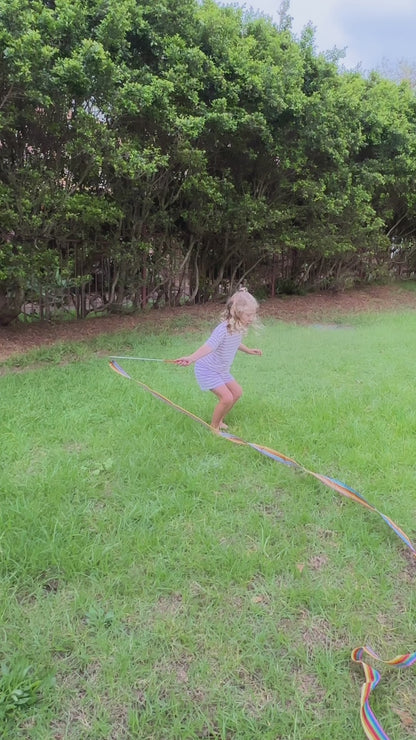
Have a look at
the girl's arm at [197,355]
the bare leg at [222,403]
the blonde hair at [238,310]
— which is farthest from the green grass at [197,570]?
the blonde hair at [238,310]

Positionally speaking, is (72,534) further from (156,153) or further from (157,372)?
(156,153)

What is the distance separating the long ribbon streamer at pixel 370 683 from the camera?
1.60 m

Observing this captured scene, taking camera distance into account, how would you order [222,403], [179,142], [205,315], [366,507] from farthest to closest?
[205,315]
[179,142]
[222,403]
[366,507]

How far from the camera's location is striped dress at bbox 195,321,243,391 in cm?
385

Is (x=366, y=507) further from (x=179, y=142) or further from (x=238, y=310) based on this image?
(x=179, y=142)

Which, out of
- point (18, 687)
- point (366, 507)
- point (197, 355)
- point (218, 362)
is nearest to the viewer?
point (18, 687)

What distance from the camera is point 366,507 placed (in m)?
2.80

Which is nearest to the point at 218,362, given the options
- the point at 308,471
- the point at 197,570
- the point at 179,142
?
the point at 308,471

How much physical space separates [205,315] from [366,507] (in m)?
5.83

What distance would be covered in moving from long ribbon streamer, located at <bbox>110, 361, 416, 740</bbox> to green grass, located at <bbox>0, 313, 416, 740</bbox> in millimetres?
51

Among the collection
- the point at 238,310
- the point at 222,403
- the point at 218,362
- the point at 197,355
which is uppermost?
the point at 238,310

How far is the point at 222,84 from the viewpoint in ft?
21.2

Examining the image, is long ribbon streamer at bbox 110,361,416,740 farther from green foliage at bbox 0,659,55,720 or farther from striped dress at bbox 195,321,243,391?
green foliage at bbox 0,659,55,720

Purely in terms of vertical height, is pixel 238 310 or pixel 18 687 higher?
pixel 238 310
